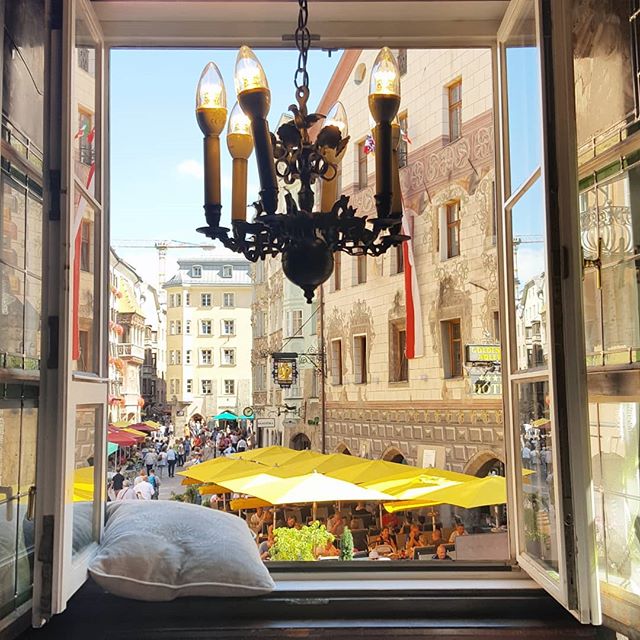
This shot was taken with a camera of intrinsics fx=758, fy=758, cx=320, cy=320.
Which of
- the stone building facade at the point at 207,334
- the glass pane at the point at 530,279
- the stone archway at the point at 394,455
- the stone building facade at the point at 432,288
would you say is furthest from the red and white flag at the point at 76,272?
the stone building facade at the point at 207,334

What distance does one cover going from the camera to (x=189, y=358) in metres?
29.7

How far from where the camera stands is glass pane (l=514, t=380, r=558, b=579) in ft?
5.65

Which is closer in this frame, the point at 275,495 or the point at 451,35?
the point at 451,35

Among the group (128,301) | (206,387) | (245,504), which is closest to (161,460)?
(245,504)

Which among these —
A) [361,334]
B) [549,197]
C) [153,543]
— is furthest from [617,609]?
[361,334]

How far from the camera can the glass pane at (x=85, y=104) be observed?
72.6 inches

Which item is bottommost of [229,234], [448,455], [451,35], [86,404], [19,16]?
[448,455]

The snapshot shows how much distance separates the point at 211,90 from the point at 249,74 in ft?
0.38

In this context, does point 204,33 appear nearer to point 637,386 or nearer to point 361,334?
point 637,386

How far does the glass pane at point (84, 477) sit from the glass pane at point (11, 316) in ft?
0.75

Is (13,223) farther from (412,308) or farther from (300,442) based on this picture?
(300,442)

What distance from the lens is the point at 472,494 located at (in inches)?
256

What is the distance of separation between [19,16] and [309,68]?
72cm

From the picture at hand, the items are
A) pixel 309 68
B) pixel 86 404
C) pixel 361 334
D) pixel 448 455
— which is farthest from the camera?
pixel 361 334
